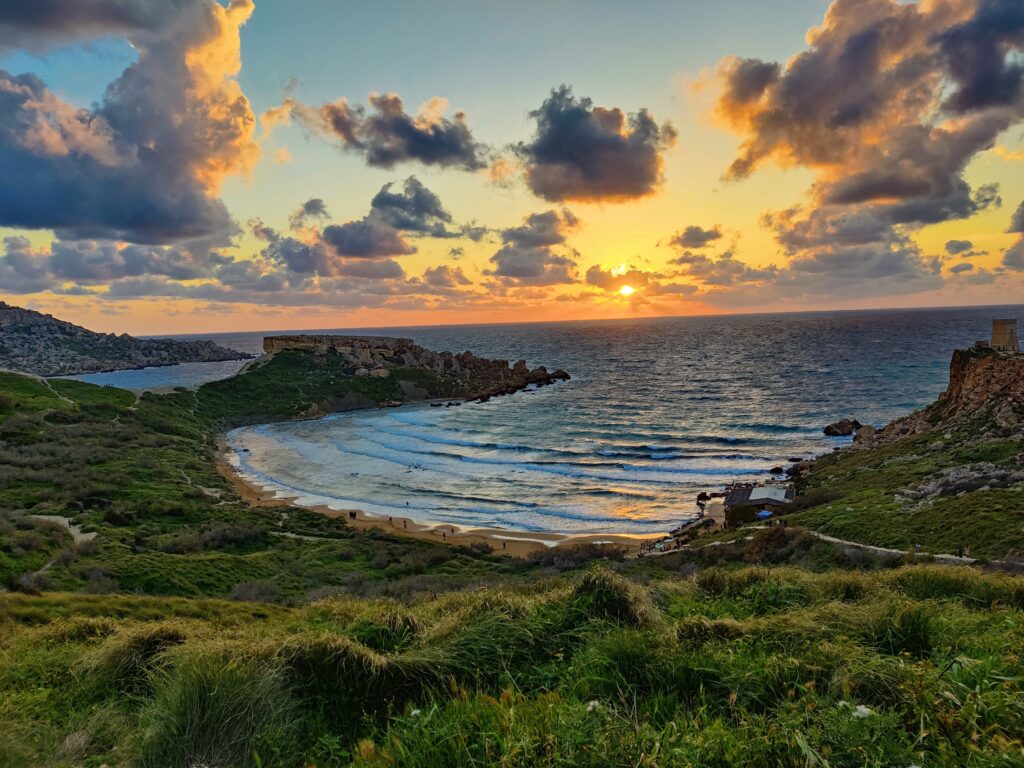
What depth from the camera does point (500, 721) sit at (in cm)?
404

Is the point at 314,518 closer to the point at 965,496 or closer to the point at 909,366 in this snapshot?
the point at 965,496

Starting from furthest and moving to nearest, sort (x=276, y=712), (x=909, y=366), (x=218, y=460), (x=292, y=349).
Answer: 1. (x=292, y=349)
2. (x=909, y=366)
3. (x=218, y=460)
4. (x=276, y=712)

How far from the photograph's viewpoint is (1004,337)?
4138 centimetres

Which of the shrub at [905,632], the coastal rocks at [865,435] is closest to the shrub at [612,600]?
the shrub at [905,632]

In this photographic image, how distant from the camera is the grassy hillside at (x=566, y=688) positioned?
3459 mm

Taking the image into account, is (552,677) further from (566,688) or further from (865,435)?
(865,435)

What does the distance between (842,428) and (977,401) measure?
23.9 metres

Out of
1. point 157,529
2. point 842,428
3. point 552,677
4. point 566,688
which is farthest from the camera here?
point 842,428

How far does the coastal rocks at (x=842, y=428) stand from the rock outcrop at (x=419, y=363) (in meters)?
59.6

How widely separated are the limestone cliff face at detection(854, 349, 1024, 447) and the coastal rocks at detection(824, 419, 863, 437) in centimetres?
1103

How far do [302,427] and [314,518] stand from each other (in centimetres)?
4804

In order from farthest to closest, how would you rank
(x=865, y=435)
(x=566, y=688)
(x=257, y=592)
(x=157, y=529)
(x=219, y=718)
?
(x=865, y=435) → (x=157, y=529) → (x=257, y=592) → (x=566, y=688) → (x=219, y=718)

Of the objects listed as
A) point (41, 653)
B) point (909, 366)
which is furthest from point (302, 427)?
point (909, 366)

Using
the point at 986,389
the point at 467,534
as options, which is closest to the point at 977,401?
the point at 986,389
